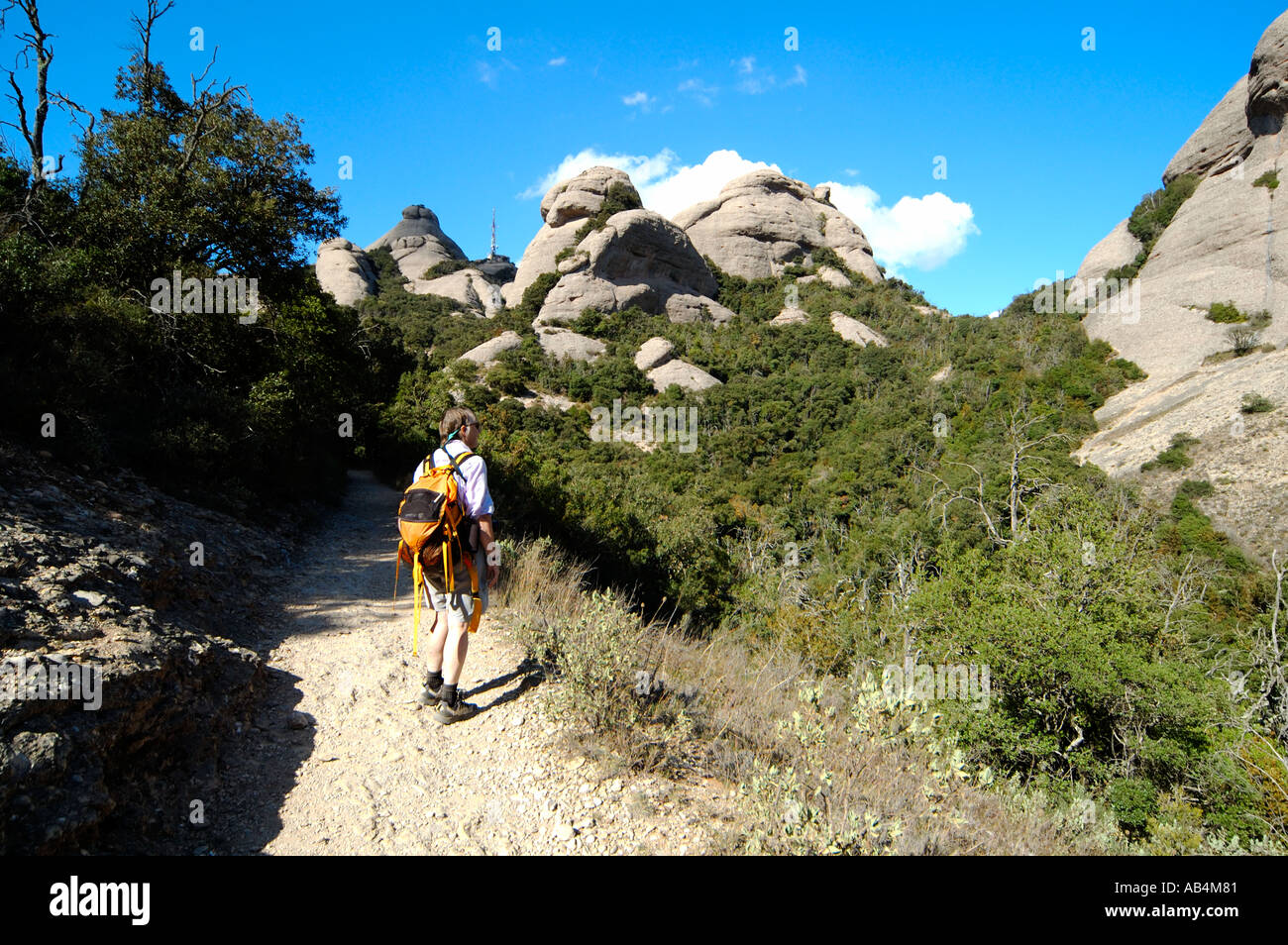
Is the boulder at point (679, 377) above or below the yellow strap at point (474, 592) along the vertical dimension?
above

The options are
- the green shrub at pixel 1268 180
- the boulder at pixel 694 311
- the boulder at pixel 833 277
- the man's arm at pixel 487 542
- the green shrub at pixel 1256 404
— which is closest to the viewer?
the man's arm at pixel 487 542

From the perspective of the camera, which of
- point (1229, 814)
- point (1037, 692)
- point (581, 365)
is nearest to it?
point (1229, 814)

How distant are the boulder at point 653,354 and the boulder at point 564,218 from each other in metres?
10.6

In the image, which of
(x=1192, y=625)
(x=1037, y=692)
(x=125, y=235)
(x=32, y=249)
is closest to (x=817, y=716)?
(x=1037, y=692)

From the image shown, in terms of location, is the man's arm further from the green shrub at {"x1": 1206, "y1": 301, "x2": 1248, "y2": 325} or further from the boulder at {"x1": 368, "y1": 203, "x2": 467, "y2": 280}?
the boulder at {"x1": 368, "y1": 203, "x2": 467, "y2": 280}

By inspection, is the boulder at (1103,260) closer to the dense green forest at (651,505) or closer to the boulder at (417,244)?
the dense green forest at (651,505)

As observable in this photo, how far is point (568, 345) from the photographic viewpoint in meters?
33.8

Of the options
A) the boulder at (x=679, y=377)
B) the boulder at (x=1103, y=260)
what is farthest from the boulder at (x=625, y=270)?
the boulder at (x=1103, y=260)

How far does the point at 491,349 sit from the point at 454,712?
29980 mm

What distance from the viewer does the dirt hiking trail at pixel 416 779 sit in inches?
105

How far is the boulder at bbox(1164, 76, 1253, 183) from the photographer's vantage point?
2928 centimetres
